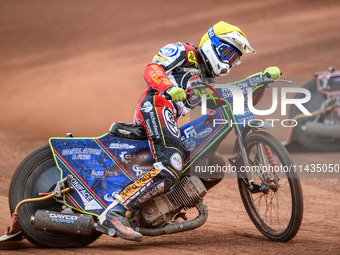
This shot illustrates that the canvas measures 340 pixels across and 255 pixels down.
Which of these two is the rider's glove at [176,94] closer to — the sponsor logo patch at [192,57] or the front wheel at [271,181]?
the sponsor logo patch at [192,57]

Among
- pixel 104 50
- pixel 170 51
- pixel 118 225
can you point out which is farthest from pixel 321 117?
pixel 104 50

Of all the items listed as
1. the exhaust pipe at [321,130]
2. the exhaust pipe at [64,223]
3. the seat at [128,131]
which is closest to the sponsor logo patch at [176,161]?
the seat at [128,131]

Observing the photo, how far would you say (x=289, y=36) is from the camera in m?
20.5

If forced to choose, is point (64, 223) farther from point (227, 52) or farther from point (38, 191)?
point (227, 52)

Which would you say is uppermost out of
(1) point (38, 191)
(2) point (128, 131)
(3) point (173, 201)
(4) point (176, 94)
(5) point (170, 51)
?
(5) point (170, 51)

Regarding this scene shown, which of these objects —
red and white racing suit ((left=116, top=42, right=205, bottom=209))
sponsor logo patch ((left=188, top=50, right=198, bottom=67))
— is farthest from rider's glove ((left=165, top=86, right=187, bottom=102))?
sponsor logo patch ((left=188, top=50, right=198, bottom=67))

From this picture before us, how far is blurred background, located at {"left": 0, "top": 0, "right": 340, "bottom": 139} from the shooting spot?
57.4 ft

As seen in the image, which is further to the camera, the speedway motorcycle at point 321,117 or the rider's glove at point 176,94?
the speedway motorcycle at point 321,117

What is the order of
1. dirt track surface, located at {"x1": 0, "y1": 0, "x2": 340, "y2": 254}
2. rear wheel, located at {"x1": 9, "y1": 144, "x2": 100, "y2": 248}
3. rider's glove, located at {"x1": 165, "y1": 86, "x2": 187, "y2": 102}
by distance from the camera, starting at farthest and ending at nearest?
dirt track surface, located at {"x1": 0, "y1": 0, "x2": 340, "y2": 254} < rear wheel, located at {"x1": 9, "y1": 144, "x2": 100, "y2": 248} < rider's glove, located at {"x1": 165, "y1": 86, "x2": 187, "y2": 102}

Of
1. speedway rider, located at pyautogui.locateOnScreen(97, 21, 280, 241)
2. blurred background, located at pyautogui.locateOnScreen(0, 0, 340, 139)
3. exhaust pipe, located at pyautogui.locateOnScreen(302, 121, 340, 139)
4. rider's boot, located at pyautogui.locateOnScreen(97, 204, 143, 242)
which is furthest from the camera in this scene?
blurred background, located at pyautogui.locateOnScreen(0, 0, 340, 139)

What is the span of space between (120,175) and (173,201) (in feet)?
2.01

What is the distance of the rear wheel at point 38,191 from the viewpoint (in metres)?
6.40

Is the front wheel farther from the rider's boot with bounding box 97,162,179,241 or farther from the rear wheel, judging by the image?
the rear wheel

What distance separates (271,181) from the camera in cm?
628
